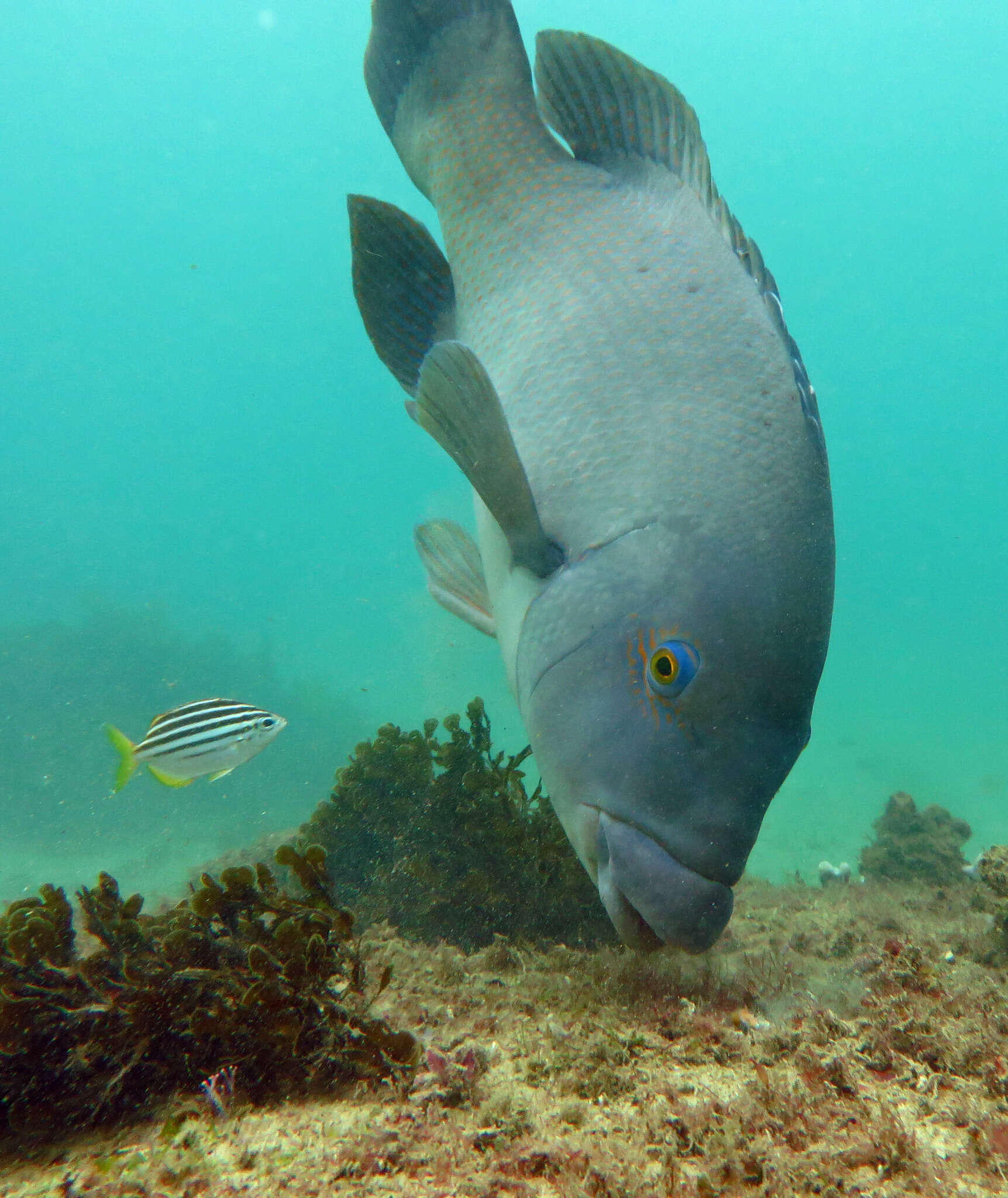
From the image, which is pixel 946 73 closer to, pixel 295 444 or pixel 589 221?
pixel 295 444

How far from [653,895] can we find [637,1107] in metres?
0.72

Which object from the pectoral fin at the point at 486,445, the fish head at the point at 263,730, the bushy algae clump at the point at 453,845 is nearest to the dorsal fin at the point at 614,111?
the pectoral fin at the point at 486,445

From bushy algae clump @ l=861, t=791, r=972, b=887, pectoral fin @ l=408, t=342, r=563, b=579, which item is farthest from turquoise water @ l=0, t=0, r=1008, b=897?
pectoral fin @ l=408, t=342, r=563, b=579

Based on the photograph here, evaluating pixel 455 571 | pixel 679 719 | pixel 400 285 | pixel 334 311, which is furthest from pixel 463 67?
pixel 334 311

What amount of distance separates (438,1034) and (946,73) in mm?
126665

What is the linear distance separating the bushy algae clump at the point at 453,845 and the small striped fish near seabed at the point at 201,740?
80 centimetres

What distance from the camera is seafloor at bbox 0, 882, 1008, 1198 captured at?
1.33 meters

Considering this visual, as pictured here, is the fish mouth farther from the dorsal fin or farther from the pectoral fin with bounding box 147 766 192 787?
the pectoral fin with bounding box 147 766 192 787

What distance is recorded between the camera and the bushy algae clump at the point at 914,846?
6.56 m

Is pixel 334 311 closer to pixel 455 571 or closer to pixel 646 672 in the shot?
pixel 455 571

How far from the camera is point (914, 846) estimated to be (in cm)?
700

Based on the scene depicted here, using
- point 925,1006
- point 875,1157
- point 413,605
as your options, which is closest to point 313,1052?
point 875,1157

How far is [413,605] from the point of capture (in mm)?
78125

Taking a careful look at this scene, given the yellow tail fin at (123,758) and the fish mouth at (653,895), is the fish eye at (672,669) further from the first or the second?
the yellow tail fin at (123,758)
